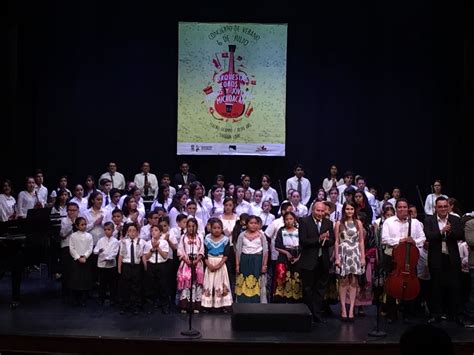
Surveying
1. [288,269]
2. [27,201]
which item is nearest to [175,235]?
[288,269]

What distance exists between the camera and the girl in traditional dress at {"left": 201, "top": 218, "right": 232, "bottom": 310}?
7.78 m

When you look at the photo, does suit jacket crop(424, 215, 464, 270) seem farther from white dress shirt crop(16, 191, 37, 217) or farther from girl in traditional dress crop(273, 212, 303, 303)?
white dress shirt crop(16, 191, 37, 217)

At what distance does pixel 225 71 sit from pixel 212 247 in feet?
20.3

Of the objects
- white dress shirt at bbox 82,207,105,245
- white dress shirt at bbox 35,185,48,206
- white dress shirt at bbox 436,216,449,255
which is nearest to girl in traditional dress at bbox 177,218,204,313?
white dress shirt at bbox 82,207,105,245

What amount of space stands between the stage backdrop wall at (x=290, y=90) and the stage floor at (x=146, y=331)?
18.2 ft

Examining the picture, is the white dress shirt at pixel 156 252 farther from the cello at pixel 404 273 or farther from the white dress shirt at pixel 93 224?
the cello at pixel 404 273

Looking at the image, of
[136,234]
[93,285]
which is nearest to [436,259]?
[136,234]

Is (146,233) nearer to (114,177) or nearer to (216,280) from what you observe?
(216,280)

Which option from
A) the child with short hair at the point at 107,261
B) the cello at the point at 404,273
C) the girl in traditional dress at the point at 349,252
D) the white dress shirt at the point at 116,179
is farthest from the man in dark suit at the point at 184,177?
the cello at the point at 404,273

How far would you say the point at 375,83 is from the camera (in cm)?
1348

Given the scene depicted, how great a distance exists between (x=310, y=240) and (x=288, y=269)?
1.83ft

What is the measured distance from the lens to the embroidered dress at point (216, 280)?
7.78 metres

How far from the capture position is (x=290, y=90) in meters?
13.5

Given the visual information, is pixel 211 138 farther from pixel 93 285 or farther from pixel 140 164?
pixel 93 285
